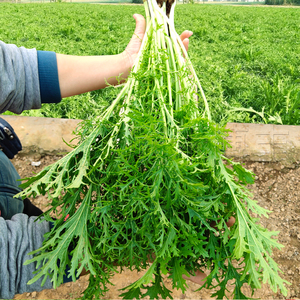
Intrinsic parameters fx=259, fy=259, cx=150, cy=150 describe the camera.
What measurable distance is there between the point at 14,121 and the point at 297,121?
318cm

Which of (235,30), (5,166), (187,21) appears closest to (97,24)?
(187,21)

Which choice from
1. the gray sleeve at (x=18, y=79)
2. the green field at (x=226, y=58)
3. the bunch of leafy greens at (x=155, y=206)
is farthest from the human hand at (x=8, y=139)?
the bunch of leafy greens at (x=155, y=206)

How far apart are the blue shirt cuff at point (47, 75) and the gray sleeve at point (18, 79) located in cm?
4

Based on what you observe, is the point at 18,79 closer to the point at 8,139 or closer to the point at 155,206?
the point at 8,139

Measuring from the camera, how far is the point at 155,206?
3.50 ft

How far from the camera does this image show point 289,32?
7.80m

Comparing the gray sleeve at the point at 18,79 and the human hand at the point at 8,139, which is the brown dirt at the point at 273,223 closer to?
the human hand at the point at 8,139

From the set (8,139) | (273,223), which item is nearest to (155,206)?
(8,139)

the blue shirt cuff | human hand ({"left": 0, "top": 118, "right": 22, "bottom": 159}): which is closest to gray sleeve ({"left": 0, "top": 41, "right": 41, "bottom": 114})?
the blue shirt cuff

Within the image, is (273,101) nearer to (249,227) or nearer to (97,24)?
(249,227)

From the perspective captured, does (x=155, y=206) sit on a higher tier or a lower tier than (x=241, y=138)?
higher

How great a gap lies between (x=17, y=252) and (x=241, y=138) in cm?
219

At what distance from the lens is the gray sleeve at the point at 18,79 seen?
140 cm

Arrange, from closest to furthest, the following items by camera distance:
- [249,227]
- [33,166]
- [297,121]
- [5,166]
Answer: [249,227]
[5,166]
[33,166]
[297,121]
